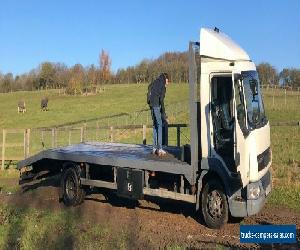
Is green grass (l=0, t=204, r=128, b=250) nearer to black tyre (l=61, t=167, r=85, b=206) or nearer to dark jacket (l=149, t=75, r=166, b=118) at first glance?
black tyre (l=61, t=167, r=85, b=206)

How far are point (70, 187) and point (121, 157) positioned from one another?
6.40ft

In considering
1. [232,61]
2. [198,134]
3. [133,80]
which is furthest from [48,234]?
[133,80]

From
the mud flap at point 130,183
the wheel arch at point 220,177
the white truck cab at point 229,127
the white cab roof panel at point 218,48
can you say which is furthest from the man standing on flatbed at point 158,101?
the wheel arch at point 220,177

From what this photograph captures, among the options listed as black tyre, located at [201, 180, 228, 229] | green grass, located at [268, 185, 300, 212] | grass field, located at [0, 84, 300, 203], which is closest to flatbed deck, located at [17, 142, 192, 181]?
black tyre, located at [201, 180, 228, 229]

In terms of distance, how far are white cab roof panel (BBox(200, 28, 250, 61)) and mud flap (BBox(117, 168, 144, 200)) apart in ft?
8.50

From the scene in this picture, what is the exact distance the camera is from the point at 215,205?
8742 millimetres

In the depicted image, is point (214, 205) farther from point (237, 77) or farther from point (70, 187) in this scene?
point (70, 187)

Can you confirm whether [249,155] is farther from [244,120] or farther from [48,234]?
[48,234]

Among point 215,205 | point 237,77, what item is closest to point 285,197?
point 215,205

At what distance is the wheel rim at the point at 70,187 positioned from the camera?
37.4 ft

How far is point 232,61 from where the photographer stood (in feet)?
28.4

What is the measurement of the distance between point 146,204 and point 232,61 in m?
3.96

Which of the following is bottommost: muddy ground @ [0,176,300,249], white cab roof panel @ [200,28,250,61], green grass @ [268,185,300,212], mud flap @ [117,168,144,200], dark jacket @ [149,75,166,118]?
muddy ground @ [0,176,300,249]

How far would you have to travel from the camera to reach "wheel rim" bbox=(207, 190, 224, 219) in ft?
28.5
